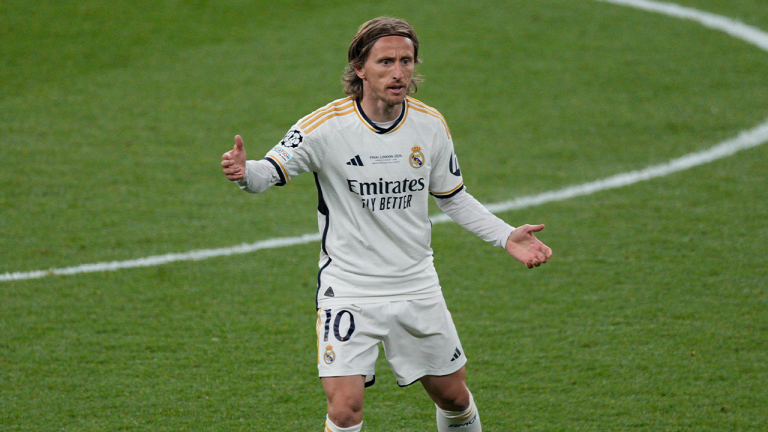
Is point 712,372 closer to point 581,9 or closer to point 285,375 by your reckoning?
point 285,375

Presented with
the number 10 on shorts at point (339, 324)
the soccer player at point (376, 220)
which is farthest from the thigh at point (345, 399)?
the number 10 on shorts at point (339, 324)

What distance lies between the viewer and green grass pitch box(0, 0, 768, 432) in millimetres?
5363

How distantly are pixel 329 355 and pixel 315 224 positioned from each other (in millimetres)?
4014

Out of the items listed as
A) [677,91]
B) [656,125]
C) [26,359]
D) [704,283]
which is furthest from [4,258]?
[677,91]

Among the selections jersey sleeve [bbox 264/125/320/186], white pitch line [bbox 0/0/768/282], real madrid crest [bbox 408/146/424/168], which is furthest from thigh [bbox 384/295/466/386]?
white pitch line [bbox 0/0/768/282]

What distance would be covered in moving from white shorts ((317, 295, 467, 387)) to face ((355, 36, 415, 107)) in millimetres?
980

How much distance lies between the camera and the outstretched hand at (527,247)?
4141 millimetres

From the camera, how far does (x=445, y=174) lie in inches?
171

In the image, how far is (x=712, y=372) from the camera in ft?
18.2

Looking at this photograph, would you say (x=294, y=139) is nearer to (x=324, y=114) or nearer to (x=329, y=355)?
(x=324, y=114)

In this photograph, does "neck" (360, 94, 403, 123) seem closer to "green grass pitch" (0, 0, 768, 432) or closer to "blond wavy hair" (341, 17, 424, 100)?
"blond wavy hair" (341, 17, 424, 100)

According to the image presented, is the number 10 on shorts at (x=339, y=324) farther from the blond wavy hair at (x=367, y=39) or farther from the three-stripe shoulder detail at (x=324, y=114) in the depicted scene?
the blond wavy hair at (x=367, y=39)

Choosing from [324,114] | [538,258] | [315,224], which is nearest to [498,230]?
[538,258]

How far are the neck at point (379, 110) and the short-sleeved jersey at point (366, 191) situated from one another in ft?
0.11
